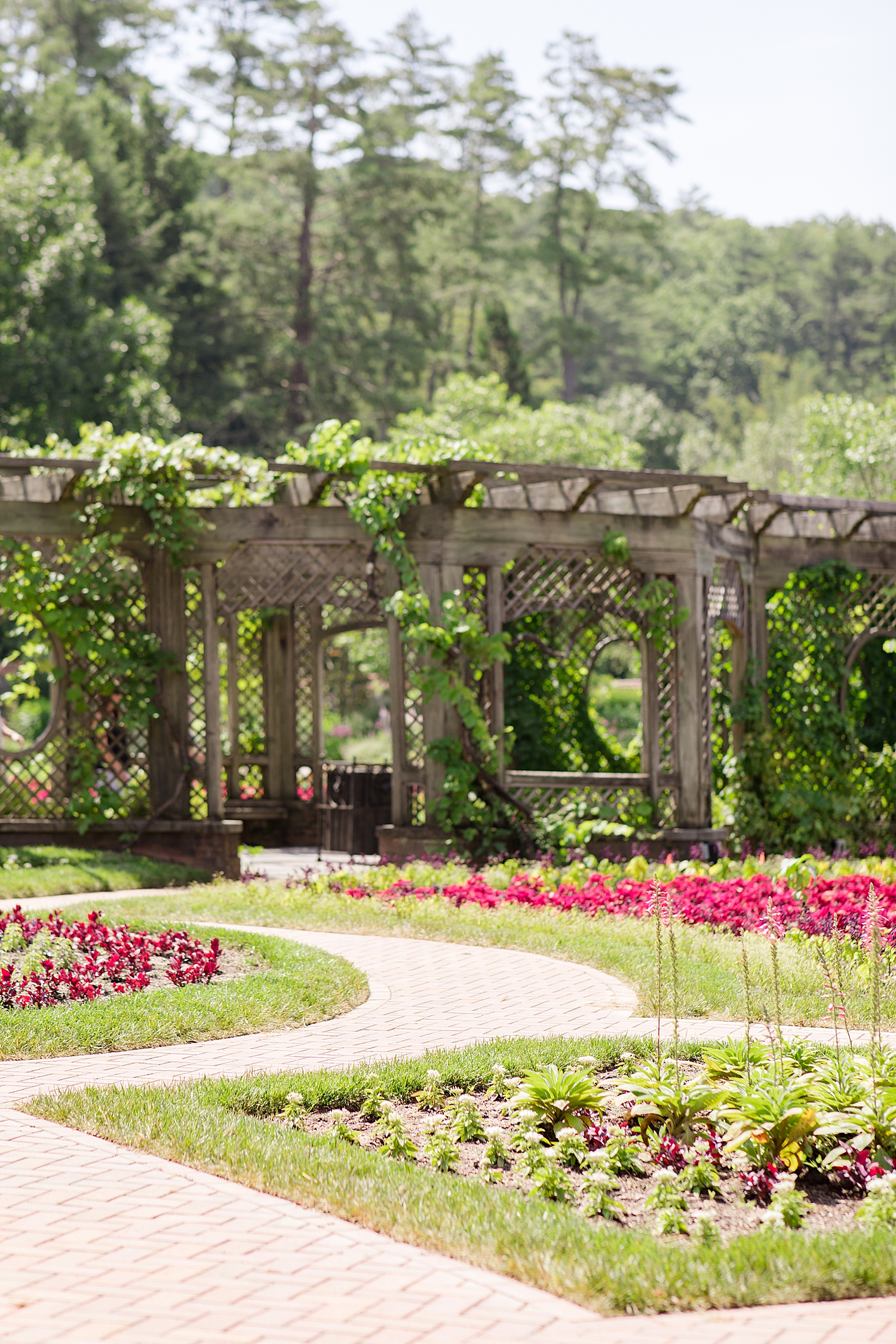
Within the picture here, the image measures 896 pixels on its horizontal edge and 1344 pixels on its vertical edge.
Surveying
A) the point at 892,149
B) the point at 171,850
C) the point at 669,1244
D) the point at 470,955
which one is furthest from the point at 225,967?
the point at 892,149

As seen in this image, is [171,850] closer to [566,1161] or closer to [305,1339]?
[566,1161]

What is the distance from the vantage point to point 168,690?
37.3 feet

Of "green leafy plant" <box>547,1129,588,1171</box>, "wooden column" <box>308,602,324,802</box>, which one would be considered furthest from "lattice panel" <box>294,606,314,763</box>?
"green leafy plant" <box>547,1129,588,1171</box>

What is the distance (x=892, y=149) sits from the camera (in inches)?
635

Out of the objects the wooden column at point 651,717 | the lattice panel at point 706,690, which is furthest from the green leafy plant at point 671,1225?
the lattice panel at point 706,690

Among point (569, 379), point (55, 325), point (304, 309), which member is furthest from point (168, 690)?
point (569, 379)

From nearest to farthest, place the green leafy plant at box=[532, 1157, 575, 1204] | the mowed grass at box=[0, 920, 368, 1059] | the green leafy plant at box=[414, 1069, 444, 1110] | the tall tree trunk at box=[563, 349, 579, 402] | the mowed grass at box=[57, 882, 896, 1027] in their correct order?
the green leafy plant at box=[532, 1157, 575, 1204] < the green leafy plant at box=[414, 1069, 444, 1110] < the mowed grass at box=[0, 920, 368, 1059] < the mowed grass at box=[57, 882, 896, 1027] < the tall tree trunk at box=[563, 349, 579, 402]

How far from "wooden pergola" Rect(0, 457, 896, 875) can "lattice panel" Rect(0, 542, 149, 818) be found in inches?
1.0

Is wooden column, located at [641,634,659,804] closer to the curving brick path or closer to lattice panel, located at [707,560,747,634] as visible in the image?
lattice panel, located at [707,560,747,634]

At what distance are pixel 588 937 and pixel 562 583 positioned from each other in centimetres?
410

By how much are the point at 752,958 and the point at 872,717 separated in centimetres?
710

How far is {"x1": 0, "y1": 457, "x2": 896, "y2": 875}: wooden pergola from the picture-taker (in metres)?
10.7

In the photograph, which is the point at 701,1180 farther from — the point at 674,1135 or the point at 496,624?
the point at 496,624

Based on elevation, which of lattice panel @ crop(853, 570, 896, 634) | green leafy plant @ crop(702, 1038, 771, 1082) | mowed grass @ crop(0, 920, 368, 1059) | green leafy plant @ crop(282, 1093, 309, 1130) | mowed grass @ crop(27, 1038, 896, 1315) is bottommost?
mowed grass @ crop(0, 920, 368, 1059)
